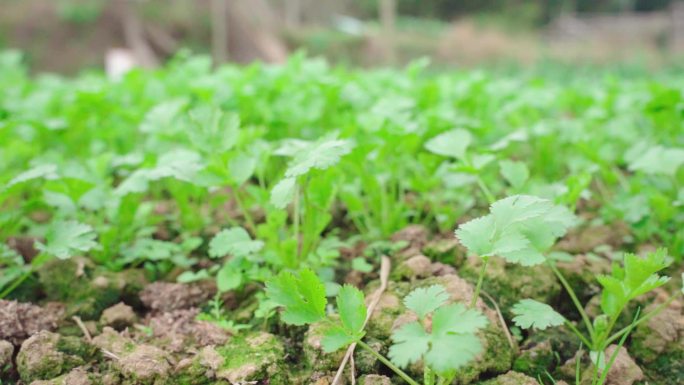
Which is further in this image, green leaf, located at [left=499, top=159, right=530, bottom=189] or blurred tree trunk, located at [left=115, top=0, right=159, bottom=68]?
blurred tree trunk, located at [left=115, top=0, right=159, bottom=68]

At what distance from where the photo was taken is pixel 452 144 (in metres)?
1.46

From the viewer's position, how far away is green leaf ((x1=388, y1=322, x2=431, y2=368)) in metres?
0.79

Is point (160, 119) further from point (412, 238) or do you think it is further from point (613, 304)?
point (613, 304)

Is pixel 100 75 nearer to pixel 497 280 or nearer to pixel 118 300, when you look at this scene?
pixel 118 300

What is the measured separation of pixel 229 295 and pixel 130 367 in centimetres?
35

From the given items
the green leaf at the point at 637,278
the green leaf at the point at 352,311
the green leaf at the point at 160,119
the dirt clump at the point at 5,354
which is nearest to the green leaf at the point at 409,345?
the green leaf at the point at 352,311

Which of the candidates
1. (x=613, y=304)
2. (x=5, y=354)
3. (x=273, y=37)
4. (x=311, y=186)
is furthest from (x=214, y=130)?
(x=273, y=37)

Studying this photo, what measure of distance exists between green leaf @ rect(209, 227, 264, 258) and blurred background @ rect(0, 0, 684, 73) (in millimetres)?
10966

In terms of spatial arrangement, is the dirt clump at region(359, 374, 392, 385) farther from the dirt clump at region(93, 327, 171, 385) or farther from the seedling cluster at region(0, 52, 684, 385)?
the dirt clump at region(93, 327, 171, 385)

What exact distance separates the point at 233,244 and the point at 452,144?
1.92ft

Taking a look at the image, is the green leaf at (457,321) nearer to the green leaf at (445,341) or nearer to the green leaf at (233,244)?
the green leaf at (445,341)

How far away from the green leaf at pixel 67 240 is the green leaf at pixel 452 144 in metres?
0.81

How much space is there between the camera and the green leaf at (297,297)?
0.96 m

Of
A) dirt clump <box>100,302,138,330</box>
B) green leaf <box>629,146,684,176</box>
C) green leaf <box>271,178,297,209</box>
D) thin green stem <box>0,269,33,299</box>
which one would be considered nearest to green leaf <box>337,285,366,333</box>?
green leaf <box>271,178,297,209</box>
